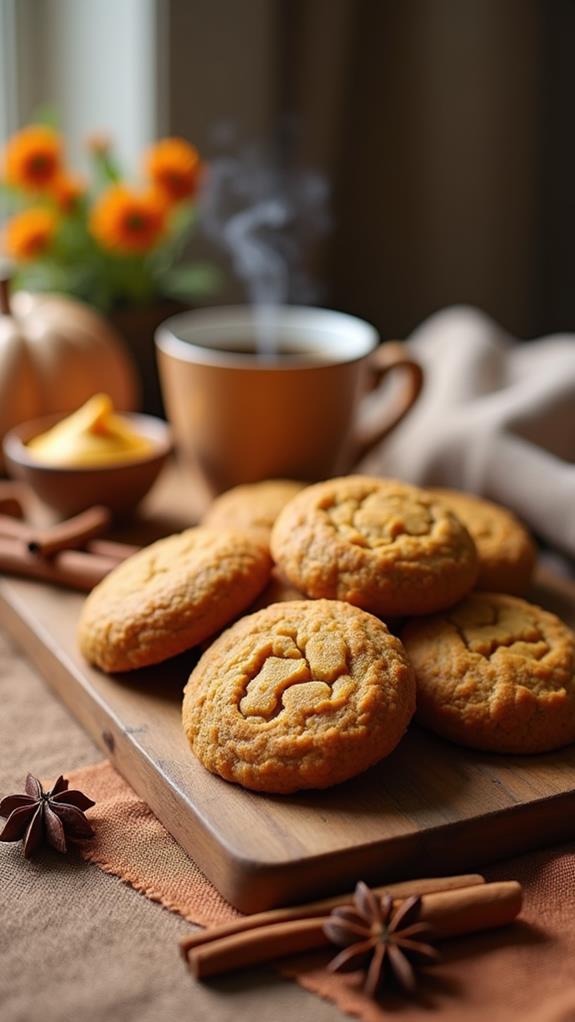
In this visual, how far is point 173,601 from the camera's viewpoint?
1227 millimetres

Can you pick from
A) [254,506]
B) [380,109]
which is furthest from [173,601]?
[380,109]

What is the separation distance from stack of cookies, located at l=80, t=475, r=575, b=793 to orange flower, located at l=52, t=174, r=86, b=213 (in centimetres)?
96

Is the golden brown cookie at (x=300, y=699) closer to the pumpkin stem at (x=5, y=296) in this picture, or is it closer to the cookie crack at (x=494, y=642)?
the cookie crack at (x=494, y=642)

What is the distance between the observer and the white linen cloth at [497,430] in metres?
1.69

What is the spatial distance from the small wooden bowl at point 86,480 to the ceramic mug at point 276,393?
0.30ft

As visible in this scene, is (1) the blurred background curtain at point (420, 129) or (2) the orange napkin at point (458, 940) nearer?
(2) the orange napkin at point (458, 940)

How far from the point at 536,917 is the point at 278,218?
1.27m

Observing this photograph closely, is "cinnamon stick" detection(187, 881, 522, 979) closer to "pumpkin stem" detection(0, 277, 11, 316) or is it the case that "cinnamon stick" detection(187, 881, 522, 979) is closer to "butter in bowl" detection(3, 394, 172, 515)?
"butter in bowl" detection(3, 394, 172, 515)

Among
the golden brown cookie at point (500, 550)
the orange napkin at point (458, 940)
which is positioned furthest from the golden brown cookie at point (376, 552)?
the orange napkin at point (458, 940)

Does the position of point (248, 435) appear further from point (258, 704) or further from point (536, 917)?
point (536, 917)

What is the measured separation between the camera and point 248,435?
1710 millimetres

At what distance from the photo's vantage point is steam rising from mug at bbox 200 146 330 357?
6.34ft

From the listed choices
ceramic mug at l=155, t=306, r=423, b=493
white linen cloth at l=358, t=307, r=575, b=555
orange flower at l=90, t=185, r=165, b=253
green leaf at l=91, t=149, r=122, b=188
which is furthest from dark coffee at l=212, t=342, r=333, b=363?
green leaf at l=91, t=149, r=122, b=188

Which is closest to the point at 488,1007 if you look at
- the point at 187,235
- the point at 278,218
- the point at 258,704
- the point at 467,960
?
the point at 467,960
